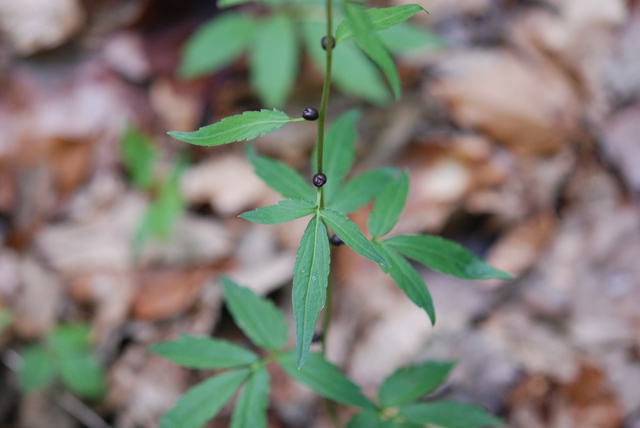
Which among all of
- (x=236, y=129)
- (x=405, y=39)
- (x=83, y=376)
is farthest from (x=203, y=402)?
(x=405, y=39)

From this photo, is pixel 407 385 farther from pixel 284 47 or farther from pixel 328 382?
pixel 284 47

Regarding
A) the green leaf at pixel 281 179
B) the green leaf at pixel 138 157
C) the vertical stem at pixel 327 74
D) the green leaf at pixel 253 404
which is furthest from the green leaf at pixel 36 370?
the vertical stem at pixel 327 74

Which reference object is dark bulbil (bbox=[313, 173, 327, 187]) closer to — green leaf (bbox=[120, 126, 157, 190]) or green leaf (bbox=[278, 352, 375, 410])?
green leaf (bbox=[278, 352, 375, 410])

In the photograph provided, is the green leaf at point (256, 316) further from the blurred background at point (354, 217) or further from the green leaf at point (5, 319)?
the green leaf at point (5, 319)

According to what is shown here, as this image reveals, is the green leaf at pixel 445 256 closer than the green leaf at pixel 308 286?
No

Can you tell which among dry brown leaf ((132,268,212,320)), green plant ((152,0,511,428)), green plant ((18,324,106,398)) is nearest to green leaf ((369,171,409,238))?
green plant ((152,0,511,428))

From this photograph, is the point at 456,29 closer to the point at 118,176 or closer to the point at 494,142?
the point at 494,142
